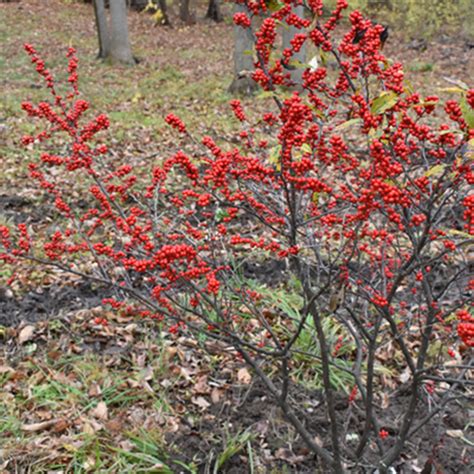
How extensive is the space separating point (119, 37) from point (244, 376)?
1259 cm

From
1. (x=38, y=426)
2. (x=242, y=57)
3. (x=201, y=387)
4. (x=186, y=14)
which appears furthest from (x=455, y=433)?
(x=186, y=14)

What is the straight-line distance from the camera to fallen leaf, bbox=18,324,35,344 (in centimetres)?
387

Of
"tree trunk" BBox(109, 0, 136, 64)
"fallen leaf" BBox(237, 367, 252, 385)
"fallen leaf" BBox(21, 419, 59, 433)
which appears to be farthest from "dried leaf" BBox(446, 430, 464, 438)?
"tree trunk" BBox(109, 0, 136, 64)

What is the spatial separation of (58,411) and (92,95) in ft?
29.9

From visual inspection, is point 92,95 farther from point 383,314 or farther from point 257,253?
point 383,314

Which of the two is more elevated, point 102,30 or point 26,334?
point 102,30

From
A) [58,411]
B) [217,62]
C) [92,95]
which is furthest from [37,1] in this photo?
[58,411]

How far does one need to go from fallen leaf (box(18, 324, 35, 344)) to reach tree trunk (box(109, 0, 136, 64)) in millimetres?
11598

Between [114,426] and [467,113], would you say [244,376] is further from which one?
[467,113]

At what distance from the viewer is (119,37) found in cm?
1400

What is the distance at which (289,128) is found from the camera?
5.77 feet

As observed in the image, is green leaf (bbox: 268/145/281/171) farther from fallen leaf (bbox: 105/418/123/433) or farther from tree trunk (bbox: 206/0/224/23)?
tree trunk (bbox: 206/0/224/23)

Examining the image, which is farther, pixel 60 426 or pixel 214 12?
pixel 214 12

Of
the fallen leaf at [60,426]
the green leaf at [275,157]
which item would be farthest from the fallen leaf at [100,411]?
the green leaf at [275,157]
